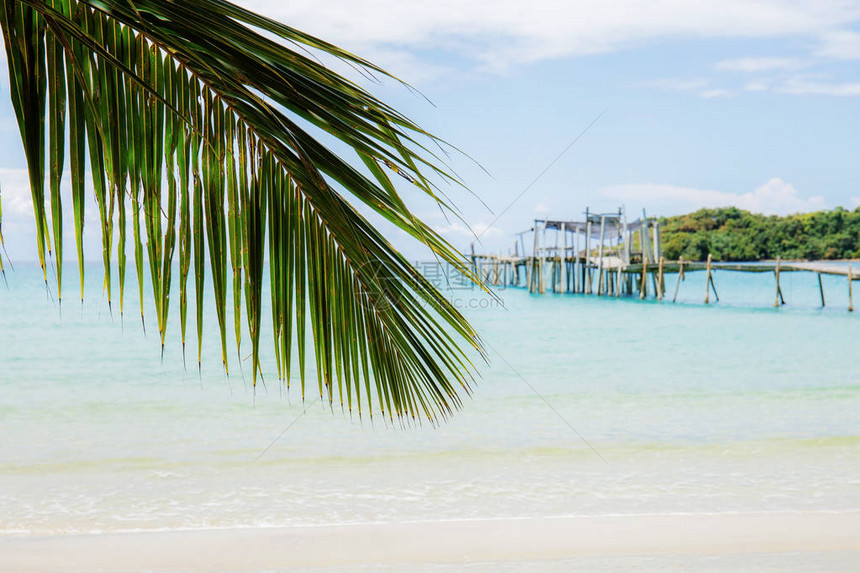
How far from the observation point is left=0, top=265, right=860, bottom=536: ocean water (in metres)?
6.20

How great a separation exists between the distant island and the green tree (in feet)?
252

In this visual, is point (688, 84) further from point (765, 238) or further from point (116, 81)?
point (116, 81)

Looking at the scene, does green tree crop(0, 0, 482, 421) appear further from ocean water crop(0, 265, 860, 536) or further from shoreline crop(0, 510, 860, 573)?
shoreline crop(0, 510, 860, 573)

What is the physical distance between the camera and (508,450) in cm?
846

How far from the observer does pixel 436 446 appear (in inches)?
333

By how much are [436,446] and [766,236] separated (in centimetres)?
7638

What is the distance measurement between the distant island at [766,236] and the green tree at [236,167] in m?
76.9

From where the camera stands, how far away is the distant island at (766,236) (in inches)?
2928


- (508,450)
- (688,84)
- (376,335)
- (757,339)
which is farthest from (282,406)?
(688,84)

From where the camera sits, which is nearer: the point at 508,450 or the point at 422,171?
the point at 422,171

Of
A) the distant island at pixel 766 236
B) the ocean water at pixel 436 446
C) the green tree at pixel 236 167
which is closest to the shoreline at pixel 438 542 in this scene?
the ocean water at pixel 436 446

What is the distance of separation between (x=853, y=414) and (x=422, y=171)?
11.6 meters

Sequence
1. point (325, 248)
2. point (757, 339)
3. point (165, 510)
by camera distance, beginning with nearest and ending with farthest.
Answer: point (325, 248) → point (165, 510) → point (757, 339)

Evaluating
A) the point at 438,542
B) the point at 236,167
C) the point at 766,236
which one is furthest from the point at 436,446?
the point at 766,236
